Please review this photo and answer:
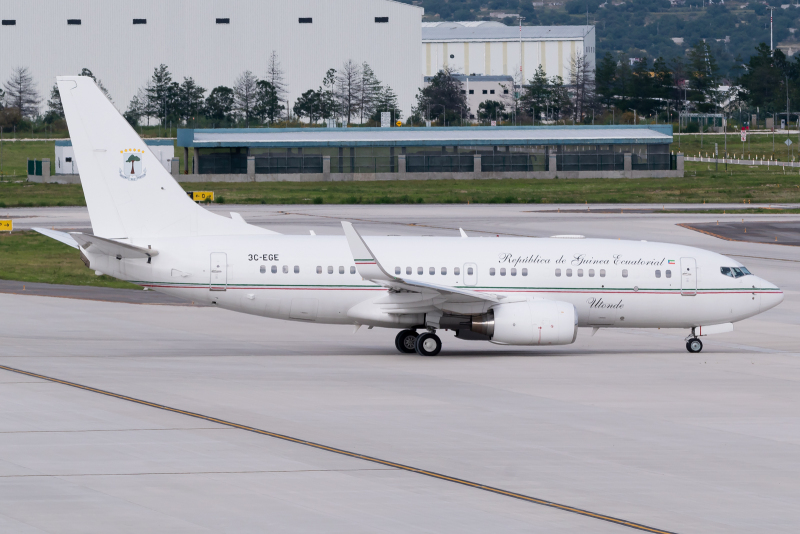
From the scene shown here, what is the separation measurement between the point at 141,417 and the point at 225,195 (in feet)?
247

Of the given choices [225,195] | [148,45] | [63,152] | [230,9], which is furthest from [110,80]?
[225,195]

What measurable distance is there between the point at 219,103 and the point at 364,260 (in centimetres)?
15506

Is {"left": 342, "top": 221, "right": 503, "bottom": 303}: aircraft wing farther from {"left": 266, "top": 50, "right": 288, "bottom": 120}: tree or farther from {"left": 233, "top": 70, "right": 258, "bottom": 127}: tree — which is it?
{"left": 266, "top": 50, "right": 288, "bottom": 120}: tree

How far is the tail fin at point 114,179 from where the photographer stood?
31.6 metres

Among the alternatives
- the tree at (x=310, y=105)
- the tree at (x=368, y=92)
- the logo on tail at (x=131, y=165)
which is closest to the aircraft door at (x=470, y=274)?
the logo on tail at (x=131, y=165)

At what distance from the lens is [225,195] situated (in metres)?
95.9

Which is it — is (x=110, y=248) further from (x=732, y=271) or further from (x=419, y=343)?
(x=732, y=271)

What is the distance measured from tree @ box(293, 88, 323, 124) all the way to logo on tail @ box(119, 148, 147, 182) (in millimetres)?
148739

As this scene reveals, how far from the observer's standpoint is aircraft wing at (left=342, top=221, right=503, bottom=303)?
29328 millimetres

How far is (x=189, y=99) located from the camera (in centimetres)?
17938

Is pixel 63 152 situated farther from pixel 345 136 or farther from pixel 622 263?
pixel 622 263

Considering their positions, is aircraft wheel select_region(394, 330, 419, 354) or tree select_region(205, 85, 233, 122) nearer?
aircraft wheel select_region(394, 330, 419, 354)

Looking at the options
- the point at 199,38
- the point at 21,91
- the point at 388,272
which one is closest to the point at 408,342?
the point at 388,272

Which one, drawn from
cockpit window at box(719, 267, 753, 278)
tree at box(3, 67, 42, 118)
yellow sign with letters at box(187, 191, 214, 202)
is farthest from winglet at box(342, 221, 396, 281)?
tree at box(3, 67, 42, 118)
